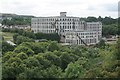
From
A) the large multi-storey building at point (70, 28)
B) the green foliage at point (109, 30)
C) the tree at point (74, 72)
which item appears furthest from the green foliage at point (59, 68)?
the green foliage at point (109, 30)

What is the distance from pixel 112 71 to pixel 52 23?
3472cm

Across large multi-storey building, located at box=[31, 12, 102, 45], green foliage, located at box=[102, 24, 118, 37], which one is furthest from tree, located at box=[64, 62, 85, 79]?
green foliage, located at box=[102, 24, 118, 37]

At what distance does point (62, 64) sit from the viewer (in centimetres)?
1780

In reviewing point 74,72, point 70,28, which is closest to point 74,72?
point 74,72

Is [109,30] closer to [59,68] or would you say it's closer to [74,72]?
[59,68]

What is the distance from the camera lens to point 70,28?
1690 inches

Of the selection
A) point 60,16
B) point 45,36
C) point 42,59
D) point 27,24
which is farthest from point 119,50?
point 27,24

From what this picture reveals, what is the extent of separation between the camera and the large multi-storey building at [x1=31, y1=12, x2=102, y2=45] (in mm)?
38500

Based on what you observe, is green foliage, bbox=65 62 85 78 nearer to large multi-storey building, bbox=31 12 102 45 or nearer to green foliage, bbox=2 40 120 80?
green foliage, bbox=2 40 120 80

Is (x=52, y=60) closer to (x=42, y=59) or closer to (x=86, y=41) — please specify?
(x=42, y=59)

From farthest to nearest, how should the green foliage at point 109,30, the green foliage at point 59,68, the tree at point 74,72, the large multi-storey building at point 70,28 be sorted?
the green foliage at point 109,30 < the large multi-storey building at point 70,28 < the tree at point 74,72 < the green foliage at point 59,68

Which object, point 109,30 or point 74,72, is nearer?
point 74,72

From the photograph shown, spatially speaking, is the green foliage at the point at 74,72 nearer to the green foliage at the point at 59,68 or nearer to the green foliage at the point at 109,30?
the green foliage at the point at 59,68

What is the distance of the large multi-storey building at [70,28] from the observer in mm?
38500
